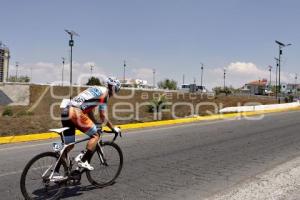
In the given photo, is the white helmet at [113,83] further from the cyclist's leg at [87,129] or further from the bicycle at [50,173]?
the bicycle at [50,173]

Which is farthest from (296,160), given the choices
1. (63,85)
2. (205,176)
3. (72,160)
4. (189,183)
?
(63,85)

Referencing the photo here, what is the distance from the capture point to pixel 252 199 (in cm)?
661

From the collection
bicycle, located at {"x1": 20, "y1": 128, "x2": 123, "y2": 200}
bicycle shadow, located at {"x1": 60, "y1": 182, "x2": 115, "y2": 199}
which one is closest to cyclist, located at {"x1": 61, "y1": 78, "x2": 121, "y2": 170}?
bicycle, located at {"x1": 20, "y1": 128, "x2": 123, "y2": 200}

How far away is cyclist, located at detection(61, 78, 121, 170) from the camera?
6.95 metres

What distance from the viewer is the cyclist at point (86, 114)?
22.8 feet

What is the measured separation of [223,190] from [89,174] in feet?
7.91

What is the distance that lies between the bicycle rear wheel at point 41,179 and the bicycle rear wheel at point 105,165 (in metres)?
0.78

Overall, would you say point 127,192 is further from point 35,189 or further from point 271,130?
point 271,130

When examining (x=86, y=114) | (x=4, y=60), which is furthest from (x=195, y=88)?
(x=86, y=114)

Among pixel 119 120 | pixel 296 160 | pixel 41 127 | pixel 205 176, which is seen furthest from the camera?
pixel 119 120

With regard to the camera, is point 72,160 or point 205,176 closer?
point 72,160

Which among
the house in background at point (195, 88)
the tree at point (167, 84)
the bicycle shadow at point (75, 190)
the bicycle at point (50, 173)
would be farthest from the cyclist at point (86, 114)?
the tree at point (167, 84)

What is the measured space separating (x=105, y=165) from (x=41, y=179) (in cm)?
143

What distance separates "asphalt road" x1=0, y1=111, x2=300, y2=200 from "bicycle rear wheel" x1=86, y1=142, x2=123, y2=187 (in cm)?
16
